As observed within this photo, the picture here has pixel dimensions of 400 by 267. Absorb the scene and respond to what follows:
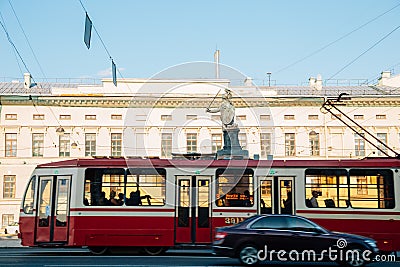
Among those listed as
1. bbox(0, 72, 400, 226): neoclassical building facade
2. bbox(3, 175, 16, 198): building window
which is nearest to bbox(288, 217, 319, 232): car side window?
bbox(0, 72, 400, 226): neoclassical building facade

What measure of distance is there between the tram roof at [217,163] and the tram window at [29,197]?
2.44ft

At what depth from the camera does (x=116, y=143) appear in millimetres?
50531

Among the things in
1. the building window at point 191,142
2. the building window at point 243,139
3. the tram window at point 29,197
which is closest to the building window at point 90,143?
the building window at point 191,142

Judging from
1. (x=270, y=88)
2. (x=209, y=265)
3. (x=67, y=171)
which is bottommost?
(x=209, y=265)

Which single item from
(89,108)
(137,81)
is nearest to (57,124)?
(89,108)

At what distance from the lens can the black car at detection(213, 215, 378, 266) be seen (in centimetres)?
1441

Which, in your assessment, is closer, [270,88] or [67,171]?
[67,171]

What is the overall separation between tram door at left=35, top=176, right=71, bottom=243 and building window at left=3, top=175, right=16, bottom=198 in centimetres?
3255

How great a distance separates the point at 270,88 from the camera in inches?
2170

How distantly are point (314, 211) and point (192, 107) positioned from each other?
110 feet

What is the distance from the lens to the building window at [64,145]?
49.8 m

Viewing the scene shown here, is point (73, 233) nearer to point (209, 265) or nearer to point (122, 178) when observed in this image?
point (122, 178)

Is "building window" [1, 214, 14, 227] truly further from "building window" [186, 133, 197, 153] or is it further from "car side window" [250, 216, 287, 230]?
"car side window" [250, 216, 287, 230]

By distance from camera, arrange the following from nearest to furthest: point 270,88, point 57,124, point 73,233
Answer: point 73,233
point 57,124
point 270,88
